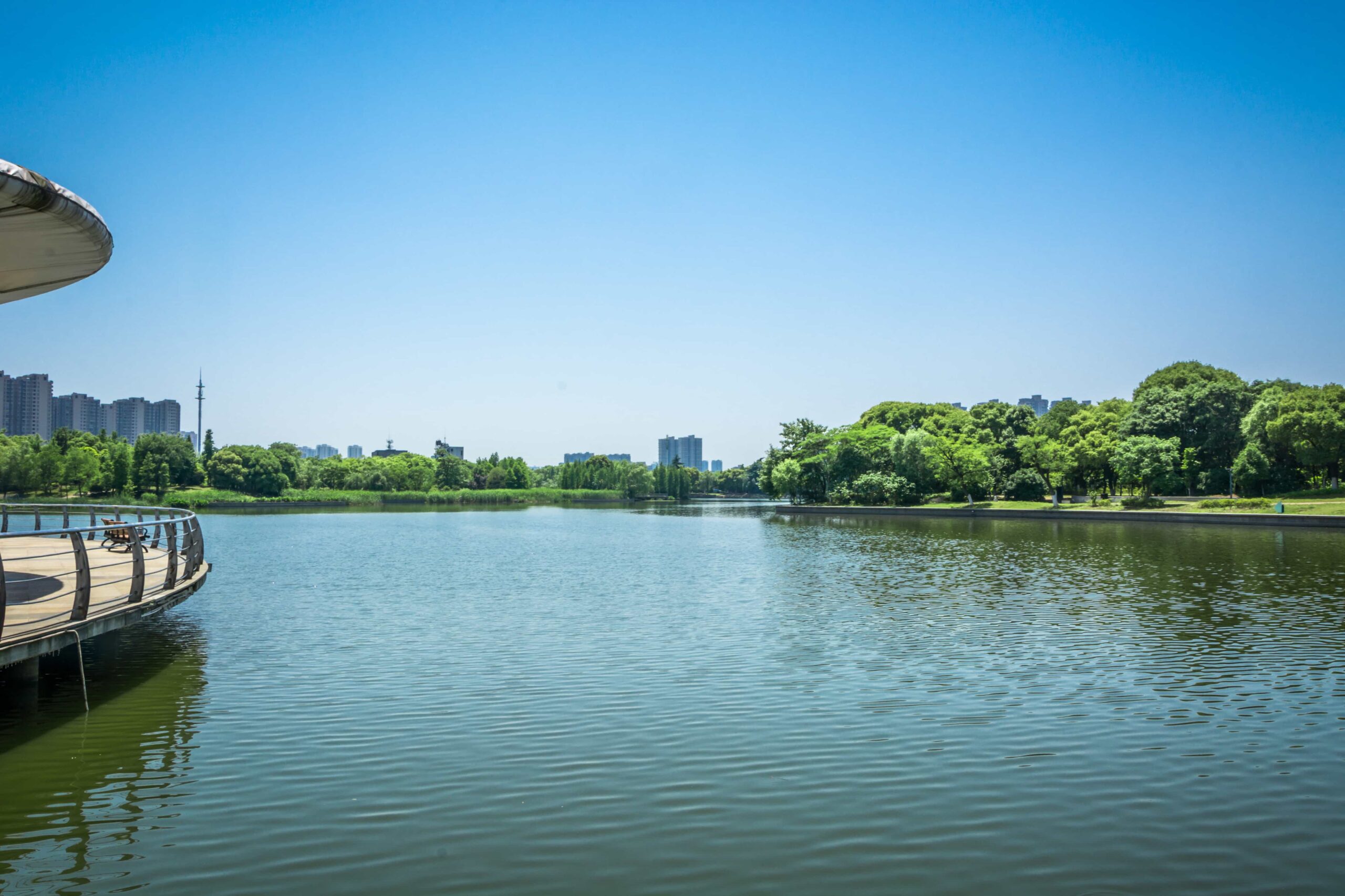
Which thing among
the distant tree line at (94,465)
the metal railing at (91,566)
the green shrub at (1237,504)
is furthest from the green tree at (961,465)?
the distant tree line at (94,465)

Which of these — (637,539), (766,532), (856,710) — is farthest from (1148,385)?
(856,710)

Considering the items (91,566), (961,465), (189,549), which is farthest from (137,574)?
(961,465)

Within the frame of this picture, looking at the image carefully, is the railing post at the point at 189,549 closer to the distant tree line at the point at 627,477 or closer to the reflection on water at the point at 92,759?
the reflection on water at the point at 92,759

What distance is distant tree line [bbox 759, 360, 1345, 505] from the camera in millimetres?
63469

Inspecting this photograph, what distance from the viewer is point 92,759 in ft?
27.9

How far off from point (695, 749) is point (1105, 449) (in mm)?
75514

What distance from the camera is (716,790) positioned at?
7.68m

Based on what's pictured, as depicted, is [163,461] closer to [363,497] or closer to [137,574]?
[363,497]

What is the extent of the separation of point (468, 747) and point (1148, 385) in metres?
94.7

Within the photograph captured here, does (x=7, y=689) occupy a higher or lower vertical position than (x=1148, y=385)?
lower

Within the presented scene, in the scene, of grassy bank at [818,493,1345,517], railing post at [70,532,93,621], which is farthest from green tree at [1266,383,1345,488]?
railing post at [70,532,93,621]

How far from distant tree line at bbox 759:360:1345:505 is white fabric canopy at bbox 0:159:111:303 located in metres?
69.8

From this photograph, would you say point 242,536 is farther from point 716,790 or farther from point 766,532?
point 716,790

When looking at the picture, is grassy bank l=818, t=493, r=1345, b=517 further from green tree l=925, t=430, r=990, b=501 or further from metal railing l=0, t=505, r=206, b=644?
metal railing l=0, t=505, r=206, b=644
